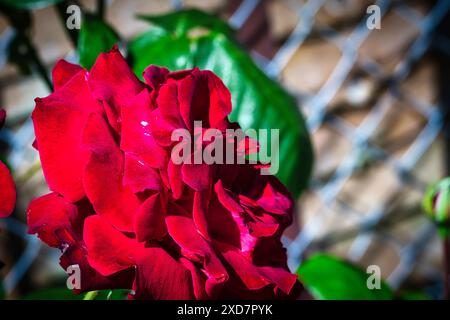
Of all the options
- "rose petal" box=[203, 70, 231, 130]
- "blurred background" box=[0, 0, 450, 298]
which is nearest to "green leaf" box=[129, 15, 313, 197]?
"rose petal" box=[203, 70, 231, 130]

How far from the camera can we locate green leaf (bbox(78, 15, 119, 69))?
1.17 ft

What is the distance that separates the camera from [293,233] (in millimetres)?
948

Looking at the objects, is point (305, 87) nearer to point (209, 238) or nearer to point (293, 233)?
point (293, 233)

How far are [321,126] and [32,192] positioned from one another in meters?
0.47

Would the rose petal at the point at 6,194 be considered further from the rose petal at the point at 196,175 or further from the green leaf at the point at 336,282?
the green leaf at the point at 336,282

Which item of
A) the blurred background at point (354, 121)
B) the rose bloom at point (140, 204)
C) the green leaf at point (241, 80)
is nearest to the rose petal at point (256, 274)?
the rose bloom at point (140, 204)

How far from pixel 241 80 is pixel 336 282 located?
0.50 ft

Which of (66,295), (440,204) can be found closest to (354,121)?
(440,204)

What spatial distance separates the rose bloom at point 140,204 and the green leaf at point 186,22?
209mm

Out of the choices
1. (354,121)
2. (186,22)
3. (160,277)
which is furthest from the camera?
(354,121)

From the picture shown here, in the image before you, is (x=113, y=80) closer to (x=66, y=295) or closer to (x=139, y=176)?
(x=139, y=176)

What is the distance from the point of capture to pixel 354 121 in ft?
3.15

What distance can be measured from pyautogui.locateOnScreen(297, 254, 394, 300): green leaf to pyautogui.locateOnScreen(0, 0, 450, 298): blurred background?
52 cm
